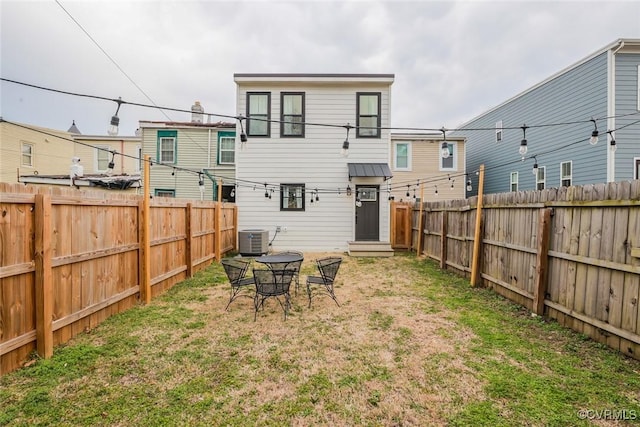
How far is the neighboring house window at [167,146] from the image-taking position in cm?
1366

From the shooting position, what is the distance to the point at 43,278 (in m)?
2.97

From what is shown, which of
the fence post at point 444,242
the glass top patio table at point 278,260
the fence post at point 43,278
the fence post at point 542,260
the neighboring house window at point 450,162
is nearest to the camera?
the fence post at point 43,278

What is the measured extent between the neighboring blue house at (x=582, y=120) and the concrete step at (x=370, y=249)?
15.7 ft

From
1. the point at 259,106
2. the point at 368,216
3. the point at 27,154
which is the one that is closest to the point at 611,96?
the point at 368,216

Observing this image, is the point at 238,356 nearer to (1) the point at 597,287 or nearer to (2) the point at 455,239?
(1) the point at 597,287

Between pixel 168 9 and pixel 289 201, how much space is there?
663 cm

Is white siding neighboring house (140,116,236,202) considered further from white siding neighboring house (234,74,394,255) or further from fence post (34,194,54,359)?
fence post (34,194,54,359)

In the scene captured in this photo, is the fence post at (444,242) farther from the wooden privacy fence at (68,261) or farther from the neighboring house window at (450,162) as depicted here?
the neighboring house window at (450,162)

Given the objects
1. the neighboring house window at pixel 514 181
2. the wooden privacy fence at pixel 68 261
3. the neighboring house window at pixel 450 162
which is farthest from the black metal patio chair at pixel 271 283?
the neighboring house window at pixel 514 181

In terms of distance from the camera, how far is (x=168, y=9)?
25.7ft

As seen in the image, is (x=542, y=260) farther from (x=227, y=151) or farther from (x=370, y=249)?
(x=227, y=151)

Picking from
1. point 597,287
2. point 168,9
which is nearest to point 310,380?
point 597,287

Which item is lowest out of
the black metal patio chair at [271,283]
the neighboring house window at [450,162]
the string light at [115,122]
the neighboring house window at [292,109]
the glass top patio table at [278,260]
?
the black metal patio chair at [271,283]

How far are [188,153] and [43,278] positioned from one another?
11.9m
